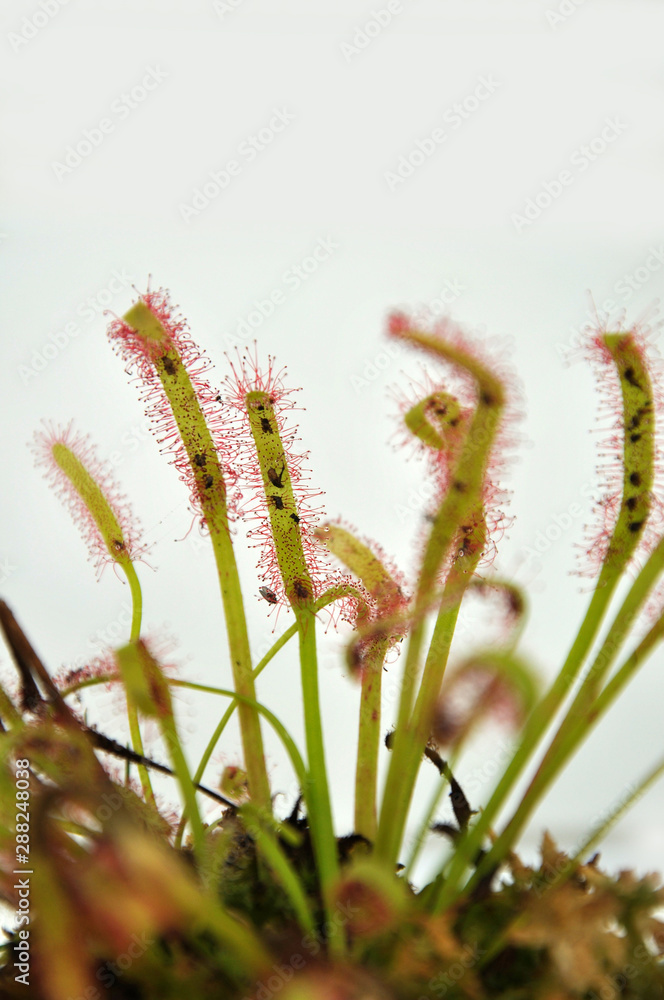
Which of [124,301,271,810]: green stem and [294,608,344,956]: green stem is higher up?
[124,301,271,810]: green stem

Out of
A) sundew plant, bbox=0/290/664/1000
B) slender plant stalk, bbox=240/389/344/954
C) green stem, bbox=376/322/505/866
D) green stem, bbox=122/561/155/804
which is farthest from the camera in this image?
green stem, bbox=122/561/155/804

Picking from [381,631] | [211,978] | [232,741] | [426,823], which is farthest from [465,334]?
[232,741]

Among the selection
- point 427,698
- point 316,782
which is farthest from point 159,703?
point 427,698

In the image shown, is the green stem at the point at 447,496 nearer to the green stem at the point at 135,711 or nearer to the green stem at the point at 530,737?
the green stem at the point at 530,737

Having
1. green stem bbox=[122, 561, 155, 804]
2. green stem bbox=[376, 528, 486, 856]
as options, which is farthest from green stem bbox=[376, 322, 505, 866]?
green stem bbox=[122, 561, 155, 804]

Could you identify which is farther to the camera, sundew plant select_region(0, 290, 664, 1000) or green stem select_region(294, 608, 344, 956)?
green stem select_region(294, 608, 344, 956)

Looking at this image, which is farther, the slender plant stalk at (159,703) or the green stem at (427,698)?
the green stem at (427,698)

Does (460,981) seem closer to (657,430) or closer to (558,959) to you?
(558,959)

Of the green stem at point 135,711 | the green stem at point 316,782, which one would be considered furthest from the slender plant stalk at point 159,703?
the green stem at point 135,711

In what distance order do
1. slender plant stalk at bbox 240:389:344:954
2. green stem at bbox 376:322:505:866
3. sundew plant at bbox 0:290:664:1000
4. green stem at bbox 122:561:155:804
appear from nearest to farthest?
sundew plant at bbox 0:290:664:1000
green stem at bbox 376:322:505:866
slender plant stalk at bbox 240:389:344:954
green stem at bbox 122:561:155:804

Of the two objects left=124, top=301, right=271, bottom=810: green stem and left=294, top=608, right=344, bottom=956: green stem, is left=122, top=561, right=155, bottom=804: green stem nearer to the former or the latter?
left=124, top=301, right=271, bottom=810: green stem
